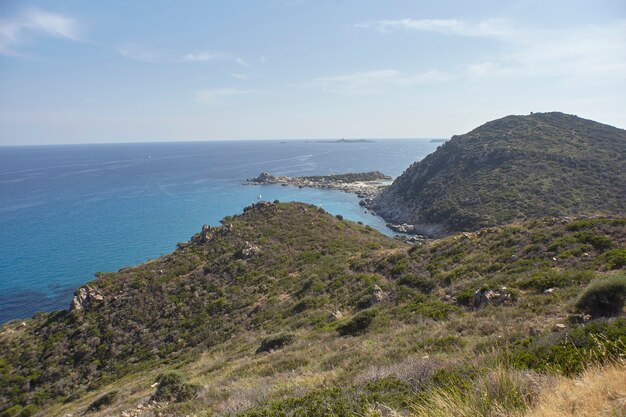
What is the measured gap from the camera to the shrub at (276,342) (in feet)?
48.4

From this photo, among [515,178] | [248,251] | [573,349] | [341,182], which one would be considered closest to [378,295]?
[573,349]

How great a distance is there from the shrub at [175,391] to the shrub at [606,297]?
38.6ft

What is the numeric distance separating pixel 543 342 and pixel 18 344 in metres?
34.3

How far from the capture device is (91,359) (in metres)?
22.9

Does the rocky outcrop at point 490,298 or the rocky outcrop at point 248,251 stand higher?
the rocky outcrop at point 490,298

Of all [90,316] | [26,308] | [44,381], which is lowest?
[26,308]

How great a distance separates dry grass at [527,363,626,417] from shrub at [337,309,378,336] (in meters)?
10.2

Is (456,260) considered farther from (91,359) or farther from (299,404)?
(91,359)

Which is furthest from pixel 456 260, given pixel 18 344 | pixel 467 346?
pixel 18 344

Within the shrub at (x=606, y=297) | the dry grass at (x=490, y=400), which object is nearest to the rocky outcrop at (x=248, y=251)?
the shrub at (x=606, y=297)

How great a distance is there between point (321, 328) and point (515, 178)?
209 feet

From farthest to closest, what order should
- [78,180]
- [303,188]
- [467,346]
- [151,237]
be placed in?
[78,180] → [303,188] → [151,237] → [467,346]

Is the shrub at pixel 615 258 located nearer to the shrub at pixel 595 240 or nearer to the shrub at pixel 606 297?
the shrub at pixel 595 240

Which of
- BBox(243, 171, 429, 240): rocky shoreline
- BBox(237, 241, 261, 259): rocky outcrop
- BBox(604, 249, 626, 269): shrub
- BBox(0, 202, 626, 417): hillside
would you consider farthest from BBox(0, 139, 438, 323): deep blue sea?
BBox(604, 249, 626, 269): shrub
